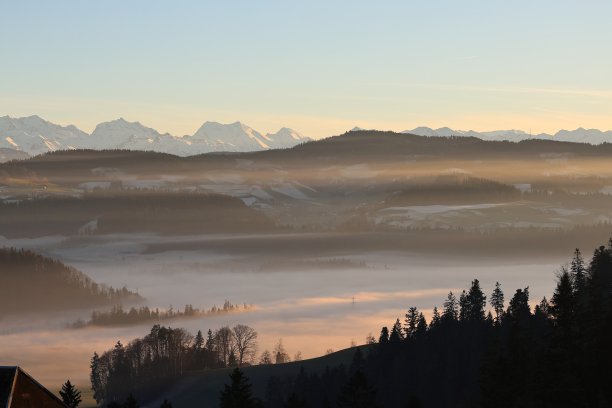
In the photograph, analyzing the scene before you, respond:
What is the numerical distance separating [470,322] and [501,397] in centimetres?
9674

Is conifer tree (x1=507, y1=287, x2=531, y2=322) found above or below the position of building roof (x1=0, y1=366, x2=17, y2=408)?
above

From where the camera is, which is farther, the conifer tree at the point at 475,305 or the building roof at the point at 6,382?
the conifer tree at the point at 475,305

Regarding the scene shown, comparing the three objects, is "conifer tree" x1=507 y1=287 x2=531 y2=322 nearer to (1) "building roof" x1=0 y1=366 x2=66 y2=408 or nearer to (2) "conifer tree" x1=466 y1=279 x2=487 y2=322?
(2) "conifer tree" x1=466 y1=279 x2=487 y2=322

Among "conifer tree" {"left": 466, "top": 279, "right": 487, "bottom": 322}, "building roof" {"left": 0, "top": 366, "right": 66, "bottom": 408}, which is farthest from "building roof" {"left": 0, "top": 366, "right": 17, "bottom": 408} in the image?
"conifer tree" {"left": 466, "top": 279, "right": 487, "bottom": 322}

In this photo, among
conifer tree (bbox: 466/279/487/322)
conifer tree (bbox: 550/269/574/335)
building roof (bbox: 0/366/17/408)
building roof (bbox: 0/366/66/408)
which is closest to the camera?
building roof (bbox: 0/366/17/408)

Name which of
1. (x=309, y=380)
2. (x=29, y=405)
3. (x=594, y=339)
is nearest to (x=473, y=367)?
(x=309, y=380)

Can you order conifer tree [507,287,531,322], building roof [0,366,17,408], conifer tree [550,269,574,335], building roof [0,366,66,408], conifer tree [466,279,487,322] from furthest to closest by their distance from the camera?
conifer tree [466,279,487,322]
conifer tree [507,287,531,322]
conifer tree [550,269,574,335]
building roof [0,366,66,408]
building roof [0,366,17,408]

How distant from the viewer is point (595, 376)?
3996 inches

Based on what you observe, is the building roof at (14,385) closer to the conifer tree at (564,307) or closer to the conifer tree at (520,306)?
the conifer tree at (564,307)

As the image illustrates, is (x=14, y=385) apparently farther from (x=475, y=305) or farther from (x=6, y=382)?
(x=475, y=305)

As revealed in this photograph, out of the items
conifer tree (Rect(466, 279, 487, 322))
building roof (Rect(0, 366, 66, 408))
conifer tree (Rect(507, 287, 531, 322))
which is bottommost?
building roof (Rect(0, 366, 66, 408))

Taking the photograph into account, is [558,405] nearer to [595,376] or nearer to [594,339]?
[595,376]

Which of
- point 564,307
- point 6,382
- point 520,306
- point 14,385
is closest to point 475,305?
point 520,306

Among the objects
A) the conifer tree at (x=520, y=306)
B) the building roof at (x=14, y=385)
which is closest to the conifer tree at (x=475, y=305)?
the conifer tree at (x=520, y=306)
